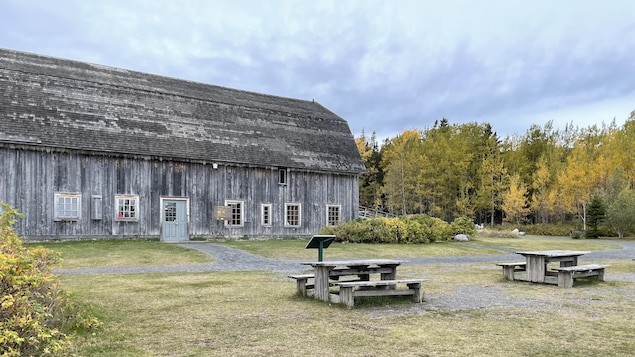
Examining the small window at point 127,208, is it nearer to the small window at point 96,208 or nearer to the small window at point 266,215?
the small window at point 96,208

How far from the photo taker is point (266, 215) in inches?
1142

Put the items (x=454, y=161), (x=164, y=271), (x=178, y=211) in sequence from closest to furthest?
(x=164, y=271) → (x=178, y=211) → (x=454, y=161)

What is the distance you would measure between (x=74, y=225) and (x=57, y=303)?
18.0 metres

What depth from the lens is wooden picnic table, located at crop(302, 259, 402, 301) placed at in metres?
9.88

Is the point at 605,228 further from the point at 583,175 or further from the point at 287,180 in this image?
the point at 287,180

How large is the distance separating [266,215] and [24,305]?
935 inches

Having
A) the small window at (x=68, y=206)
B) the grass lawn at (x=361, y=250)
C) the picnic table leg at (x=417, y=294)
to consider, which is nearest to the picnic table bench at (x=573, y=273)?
the picnic table leg at (x=417, y=294)

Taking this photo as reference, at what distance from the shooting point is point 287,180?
2973cm

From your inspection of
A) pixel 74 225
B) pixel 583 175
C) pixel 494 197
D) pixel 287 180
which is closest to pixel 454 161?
pixel 494 197

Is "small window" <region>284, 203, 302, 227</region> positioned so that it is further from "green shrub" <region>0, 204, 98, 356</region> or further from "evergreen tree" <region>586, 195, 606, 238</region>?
"evergreen tree" <region>586, 195, 606, 238</region>

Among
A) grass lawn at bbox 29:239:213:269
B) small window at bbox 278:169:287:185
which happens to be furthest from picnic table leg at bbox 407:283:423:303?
small window at bbox 278:169:287:185

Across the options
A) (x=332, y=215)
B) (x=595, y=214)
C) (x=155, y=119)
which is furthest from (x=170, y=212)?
(x=595, y=214)

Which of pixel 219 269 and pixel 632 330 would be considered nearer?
pixel 632 330

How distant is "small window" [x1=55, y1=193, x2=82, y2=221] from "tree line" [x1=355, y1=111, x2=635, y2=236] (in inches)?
1339
